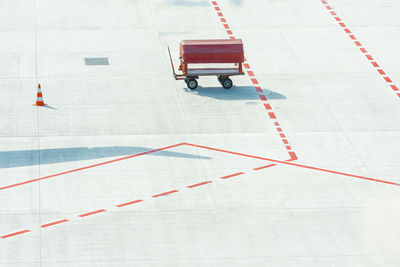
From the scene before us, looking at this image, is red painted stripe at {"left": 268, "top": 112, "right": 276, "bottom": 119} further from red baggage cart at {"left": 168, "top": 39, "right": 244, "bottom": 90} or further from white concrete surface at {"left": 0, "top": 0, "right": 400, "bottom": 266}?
red baggage cart at {"left": 168, "top": 39, "right": 244, "bottom": 90}

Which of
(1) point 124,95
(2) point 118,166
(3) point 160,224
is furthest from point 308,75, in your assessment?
(3) point 160,224

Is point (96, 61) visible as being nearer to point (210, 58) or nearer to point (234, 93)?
point (210, 58)

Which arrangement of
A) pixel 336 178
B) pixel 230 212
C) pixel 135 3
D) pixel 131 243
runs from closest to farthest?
1. pixel 131 243
2. pixel 230 212
3. pixel 336 178
4. pixel 135 3

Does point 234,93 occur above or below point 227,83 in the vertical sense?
below

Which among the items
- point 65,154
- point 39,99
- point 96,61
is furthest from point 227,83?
point 65,154

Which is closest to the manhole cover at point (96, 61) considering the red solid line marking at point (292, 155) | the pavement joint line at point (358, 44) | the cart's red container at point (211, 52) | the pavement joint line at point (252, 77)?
the cart's red container at point (211, 52)

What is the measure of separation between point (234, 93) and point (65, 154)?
318 inches

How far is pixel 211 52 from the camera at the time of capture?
30141 mm

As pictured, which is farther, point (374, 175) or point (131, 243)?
point (374, 175)

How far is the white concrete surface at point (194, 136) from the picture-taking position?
21.1 metres

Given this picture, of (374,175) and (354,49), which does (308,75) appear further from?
(374,175)

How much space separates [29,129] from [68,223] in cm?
628

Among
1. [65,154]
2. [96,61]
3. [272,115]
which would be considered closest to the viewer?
[65,154]

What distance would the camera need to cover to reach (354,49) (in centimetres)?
3444
